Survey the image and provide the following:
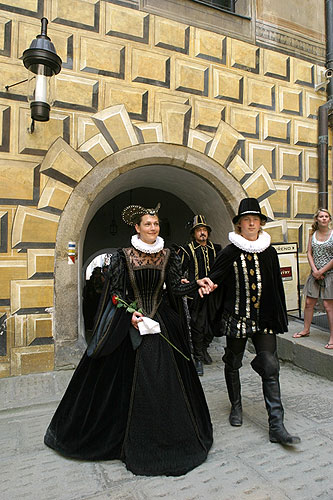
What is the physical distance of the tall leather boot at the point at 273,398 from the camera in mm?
2608

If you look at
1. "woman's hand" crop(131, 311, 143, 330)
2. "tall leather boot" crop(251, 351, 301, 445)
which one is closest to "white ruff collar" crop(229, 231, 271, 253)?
"tall leather boot" crop(251, 351, 301, 445)

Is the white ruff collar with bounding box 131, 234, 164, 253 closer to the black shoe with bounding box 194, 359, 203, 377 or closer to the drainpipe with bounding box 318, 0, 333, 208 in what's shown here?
the black shoe with bounding box 194, 359, 203, 377

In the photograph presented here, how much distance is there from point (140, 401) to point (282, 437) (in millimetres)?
1043

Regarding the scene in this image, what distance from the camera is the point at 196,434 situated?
2420 mm

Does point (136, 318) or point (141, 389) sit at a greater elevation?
point (136, 318)

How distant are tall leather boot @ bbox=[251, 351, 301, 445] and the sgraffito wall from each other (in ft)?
8.31

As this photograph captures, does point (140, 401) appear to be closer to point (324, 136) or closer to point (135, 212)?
point (135, 212)

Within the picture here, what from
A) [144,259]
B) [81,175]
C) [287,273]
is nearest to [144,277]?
[144,259]

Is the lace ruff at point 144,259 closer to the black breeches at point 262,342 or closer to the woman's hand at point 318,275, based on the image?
the black breeches at point 262,342

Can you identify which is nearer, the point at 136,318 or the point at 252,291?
the point at 136,318

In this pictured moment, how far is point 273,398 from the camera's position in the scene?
2.75 metres

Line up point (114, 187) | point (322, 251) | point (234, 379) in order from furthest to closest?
point (114, 187), point (322, 251), point (234, 379)

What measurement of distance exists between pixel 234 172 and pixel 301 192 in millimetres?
1295

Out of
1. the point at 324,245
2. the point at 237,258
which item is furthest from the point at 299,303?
the point at 237,258
